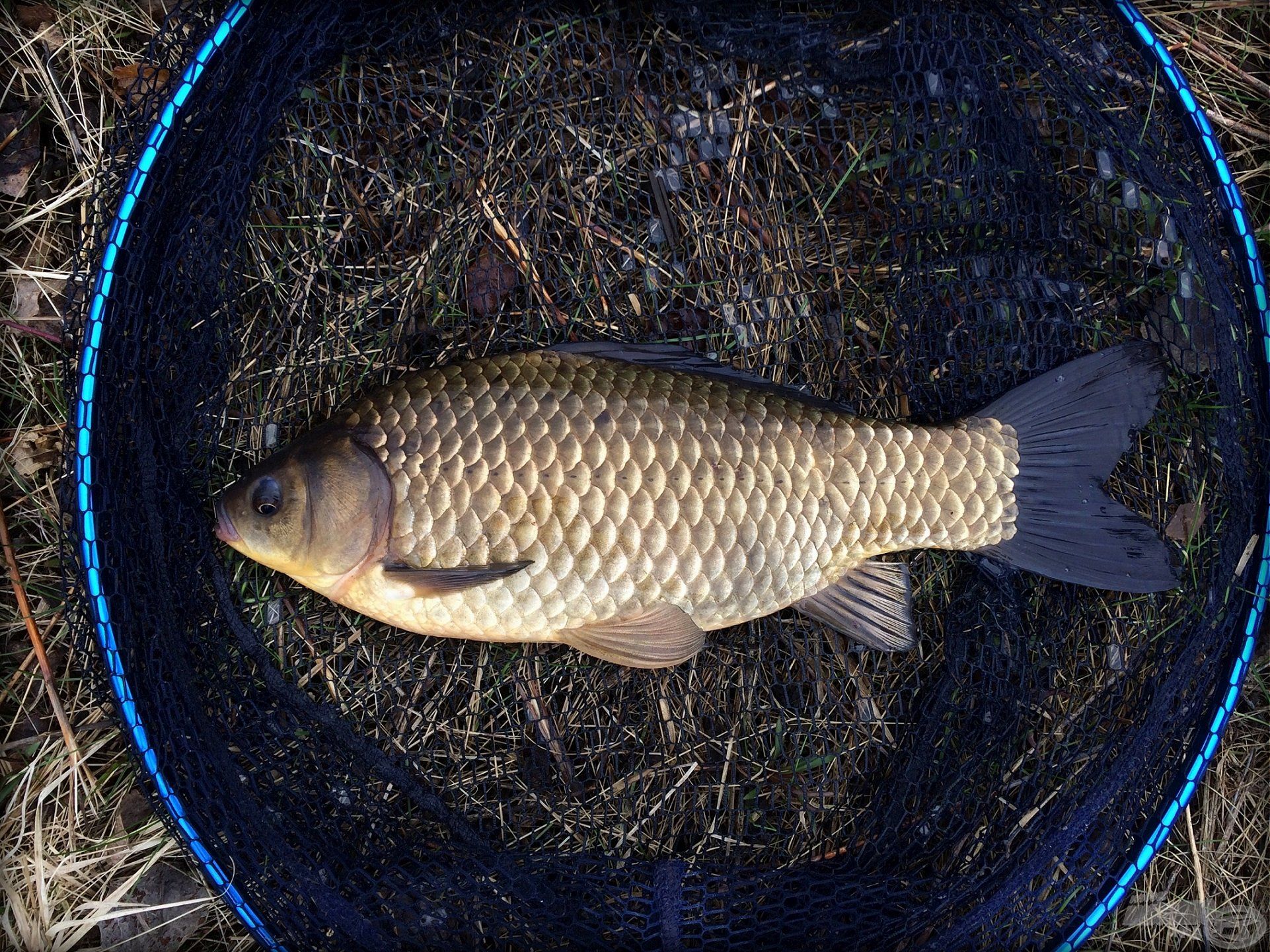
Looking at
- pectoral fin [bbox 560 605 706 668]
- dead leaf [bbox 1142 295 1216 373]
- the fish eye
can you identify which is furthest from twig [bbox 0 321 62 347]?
dead leaf [bbox 1142 295 1216 373]

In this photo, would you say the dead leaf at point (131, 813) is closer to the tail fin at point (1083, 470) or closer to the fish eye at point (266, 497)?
the fish eye at point (266, 497)

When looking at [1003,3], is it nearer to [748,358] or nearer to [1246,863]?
[748,358]

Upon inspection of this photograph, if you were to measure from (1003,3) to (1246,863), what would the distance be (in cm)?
203

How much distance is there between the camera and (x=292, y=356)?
5.72ft

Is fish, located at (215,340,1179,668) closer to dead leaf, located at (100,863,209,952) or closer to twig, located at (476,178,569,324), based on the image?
twig, located at (476,178,569,324)

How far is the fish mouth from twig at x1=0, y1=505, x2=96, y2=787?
0.60 m

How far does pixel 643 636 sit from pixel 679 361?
56 cm

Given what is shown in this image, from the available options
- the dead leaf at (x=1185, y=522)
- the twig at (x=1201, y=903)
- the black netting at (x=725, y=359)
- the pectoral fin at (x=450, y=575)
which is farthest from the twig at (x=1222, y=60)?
the pectoral fin at (x=450, y=575)

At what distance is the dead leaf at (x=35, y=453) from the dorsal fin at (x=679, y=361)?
115 centimetres

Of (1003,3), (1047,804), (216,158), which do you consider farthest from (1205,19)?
(216,158)

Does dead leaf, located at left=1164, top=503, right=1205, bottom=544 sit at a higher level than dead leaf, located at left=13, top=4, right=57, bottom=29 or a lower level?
lower

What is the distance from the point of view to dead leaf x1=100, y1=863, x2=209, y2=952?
1828mm

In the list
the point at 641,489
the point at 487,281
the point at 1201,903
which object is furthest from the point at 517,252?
the point at 1201,903

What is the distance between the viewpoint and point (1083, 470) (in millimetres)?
1682
